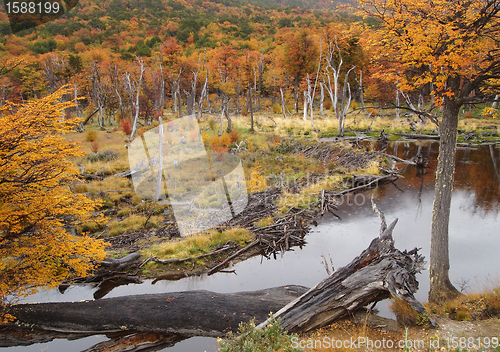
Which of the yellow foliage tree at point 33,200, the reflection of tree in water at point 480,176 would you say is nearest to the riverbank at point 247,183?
the yellow foliage tree at point 33,200

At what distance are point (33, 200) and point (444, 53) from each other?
1081cm

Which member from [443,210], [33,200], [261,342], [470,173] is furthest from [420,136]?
[33,200]

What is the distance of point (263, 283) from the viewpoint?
9547 millimetres

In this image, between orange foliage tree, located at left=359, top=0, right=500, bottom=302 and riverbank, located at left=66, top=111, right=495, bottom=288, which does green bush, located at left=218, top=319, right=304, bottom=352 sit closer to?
orange foliage tree, located at left=359, top=0, right=500, bottom=302

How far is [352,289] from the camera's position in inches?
244

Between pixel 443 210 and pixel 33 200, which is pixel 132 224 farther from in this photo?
pixel 443 210

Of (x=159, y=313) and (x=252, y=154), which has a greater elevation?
(x=252, y=154)

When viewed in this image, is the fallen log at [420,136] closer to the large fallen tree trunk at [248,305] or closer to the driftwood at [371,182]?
the driftwood at [371,182]

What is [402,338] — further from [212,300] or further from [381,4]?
[381,4]

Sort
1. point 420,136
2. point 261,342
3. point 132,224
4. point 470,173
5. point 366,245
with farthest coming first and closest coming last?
point 420,136 → point 470,173 → point 132,224 → point 366,245 → point 261,342

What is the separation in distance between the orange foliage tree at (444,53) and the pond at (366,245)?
2.12 meters

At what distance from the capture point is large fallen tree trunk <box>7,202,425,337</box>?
614 cm

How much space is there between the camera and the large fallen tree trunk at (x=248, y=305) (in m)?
6.14

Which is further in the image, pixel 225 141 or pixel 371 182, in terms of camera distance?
pixel 225 141
